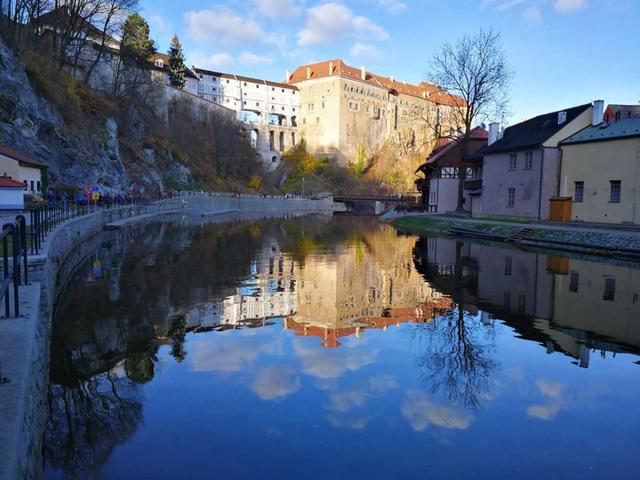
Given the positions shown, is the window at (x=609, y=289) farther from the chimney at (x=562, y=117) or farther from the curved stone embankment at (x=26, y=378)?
the chimney at (x=562, y=117)

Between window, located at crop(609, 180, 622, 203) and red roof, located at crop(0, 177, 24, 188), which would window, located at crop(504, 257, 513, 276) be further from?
red roof, located at crop(0, 177, 24, 188)

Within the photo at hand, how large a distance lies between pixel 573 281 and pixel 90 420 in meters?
15.9

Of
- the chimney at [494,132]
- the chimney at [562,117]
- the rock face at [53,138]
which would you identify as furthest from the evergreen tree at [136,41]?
the chimney at [562,117]

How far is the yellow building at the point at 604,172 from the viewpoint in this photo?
3048 centimetres

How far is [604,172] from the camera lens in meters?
32.4

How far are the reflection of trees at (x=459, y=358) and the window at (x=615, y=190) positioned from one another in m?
24.7

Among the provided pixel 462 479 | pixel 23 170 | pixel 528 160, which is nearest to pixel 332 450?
pixel 462 479

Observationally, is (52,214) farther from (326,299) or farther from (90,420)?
(90,420)

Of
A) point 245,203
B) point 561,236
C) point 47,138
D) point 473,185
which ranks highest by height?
point 47,138

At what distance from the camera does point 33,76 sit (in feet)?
131

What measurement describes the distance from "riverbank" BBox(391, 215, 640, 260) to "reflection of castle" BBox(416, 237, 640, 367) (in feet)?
9.57

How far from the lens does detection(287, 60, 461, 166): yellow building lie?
415 ft

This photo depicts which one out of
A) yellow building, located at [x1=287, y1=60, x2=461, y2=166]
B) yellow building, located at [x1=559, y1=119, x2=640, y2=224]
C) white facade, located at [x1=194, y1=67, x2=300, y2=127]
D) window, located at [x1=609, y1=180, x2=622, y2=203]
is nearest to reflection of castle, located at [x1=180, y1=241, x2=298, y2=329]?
yellow building, located at [x1=559, y1=119, x2=640, y2=224]

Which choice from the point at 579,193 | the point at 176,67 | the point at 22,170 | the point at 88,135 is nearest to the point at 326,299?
the point at 22,170
